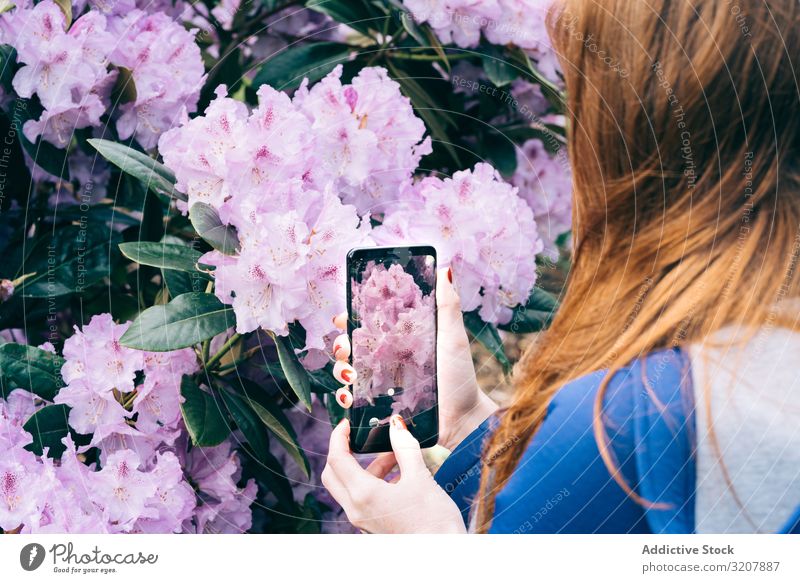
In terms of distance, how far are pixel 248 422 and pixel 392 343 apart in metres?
0.14

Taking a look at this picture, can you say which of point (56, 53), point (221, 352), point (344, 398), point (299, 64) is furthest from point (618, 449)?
point (56, 53)

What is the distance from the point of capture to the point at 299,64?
2.27 ft

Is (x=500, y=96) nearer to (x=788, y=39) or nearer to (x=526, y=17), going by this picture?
(x=526, y=17)

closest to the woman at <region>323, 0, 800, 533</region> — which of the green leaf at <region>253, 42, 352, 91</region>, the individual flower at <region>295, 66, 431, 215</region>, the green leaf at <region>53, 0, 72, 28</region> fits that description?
the individual flower at <region>295, 66, 431, 215</region>

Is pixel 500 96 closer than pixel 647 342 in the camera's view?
No

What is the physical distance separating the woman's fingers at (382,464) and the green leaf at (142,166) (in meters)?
0.29

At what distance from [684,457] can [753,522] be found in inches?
7.2

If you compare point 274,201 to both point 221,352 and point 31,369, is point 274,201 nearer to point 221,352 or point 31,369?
point 221,352

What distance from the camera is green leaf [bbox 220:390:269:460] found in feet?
2.12

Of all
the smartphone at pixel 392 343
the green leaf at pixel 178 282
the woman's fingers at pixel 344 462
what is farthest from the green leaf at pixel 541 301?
the green leaf at pixel 178 282

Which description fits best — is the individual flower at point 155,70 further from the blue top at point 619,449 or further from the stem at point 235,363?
the blue top at point 619,449

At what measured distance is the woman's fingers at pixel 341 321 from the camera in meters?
0.63

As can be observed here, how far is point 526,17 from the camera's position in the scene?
692 millimetres
